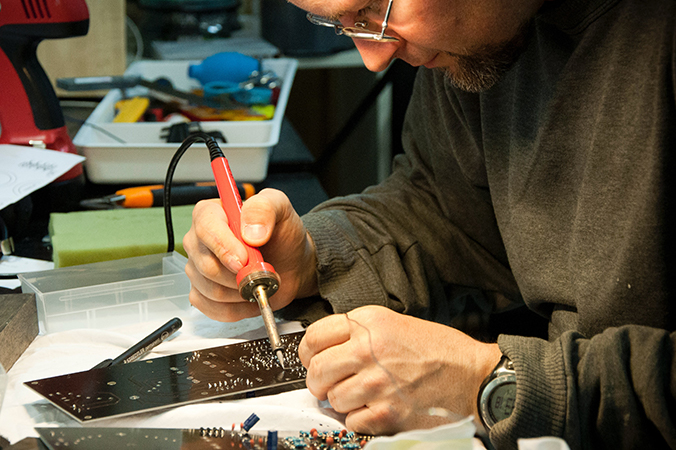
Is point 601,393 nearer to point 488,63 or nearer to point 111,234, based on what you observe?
point 488,63

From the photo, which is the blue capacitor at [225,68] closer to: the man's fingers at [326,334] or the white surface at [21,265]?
the white surface at [21,265]

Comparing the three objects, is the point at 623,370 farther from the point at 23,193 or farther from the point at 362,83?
the point at 362,83

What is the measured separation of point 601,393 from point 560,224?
244 millimetres

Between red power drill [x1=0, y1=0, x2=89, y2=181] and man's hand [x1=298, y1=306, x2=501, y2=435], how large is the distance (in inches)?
27.5

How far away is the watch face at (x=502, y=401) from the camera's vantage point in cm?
61

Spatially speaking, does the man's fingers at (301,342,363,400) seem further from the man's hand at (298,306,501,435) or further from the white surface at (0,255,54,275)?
the white surface at (0,255,54,275)

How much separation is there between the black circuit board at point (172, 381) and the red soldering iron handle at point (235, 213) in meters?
0.09

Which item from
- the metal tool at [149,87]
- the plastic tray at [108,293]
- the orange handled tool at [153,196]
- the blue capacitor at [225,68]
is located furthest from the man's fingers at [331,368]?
the blue capacitor at [225,68]

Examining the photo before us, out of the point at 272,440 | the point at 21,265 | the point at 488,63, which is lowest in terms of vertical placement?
the point at 21,265

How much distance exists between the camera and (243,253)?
2.46 ft

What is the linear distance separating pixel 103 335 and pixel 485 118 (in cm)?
58

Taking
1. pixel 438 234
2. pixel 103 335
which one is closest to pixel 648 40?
pixel 438 234

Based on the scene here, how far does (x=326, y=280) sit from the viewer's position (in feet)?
2.91

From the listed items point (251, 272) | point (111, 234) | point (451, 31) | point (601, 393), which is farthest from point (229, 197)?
point (601, 393)
